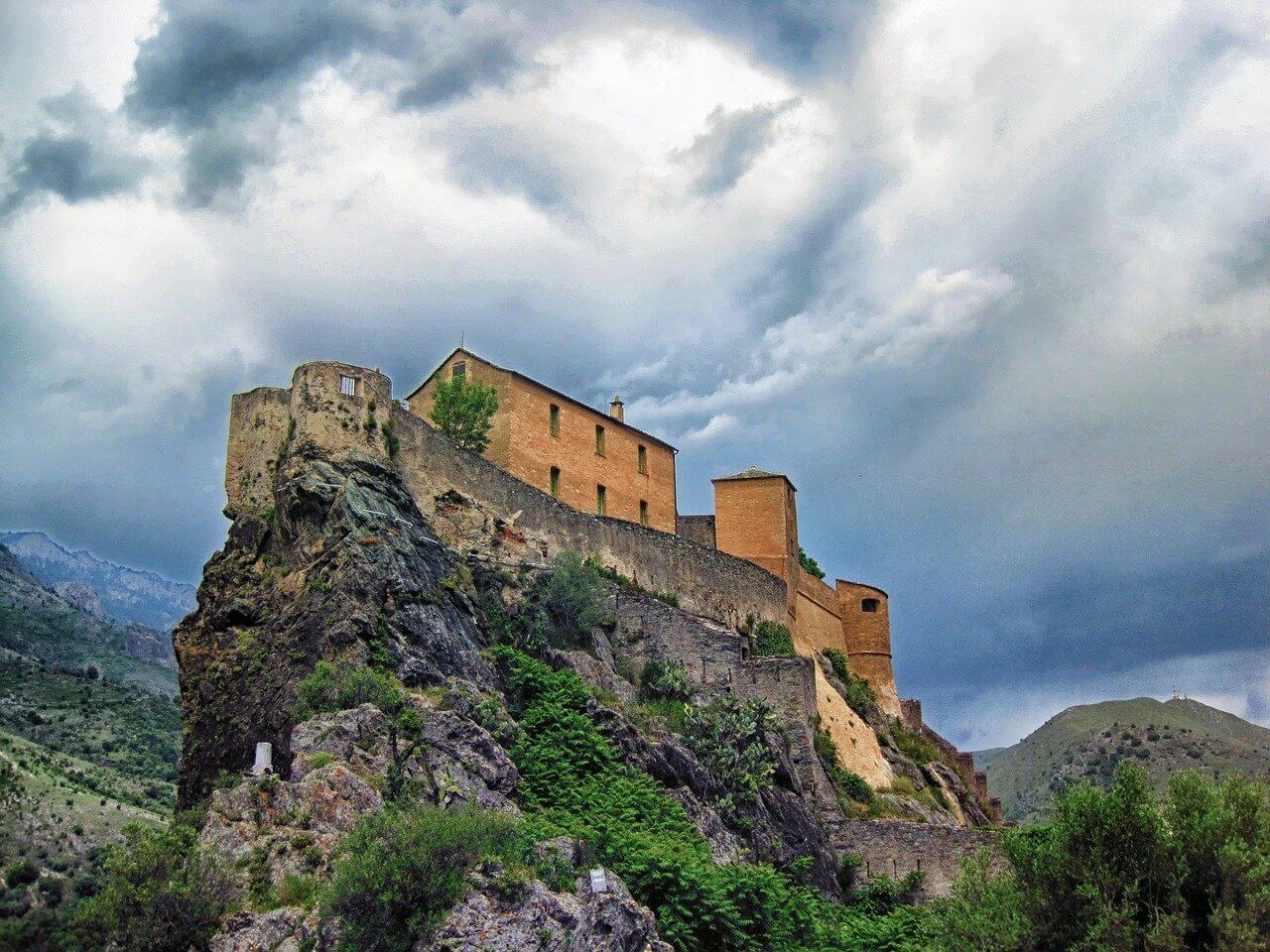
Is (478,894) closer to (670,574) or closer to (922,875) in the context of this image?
Result: (922,875)

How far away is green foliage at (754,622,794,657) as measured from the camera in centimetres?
4775

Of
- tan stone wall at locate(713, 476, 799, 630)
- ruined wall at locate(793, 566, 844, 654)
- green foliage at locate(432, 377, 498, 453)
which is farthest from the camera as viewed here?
tan stone wall at locate(713, 476, 799, 630)

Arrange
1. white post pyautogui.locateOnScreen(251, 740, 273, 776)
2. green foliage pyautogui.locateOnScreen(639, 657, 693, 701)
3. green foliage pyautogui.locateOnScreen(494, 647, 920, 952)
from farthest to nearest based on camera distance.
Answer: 1. green foliage pyautogui.locateOnScreen(639, 657, 693, 701)
2. green foliage pyautogui.locateOnScreen(494, 647, 920, 952)
3. white post pyautogui.locateOnScreen(251, 740, 273, 776)

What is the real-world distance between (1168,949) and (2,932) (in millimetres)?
28879

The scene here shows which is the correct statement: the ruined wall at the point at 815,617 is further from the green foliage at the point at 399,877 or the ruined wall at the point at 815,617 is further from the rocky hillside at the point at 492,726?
the green foliage at the point at 399,877

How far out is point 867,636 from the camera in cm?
5800

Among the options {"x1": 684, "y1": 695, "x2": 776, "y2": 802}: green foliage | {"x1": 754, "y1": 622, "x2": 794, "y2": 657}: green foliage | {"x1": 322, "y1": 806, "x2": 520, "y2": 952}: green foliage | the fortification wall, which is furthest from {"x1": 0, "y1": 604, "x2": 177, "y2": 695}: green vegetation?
{"x1": 322, "y1": 806, "x2": 520, "y2": 952}: green foliage

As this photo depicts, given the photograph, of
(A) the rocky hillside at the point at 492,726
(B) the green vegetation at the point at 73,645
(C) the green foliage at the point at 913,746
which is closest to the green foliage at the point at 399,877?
(A) the rocky hillside at the point at 492,726

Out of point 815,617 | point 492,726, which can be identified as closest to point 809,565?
point 815,617

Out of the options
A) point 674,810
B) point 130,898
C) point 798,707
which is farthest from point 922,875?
point 130,898

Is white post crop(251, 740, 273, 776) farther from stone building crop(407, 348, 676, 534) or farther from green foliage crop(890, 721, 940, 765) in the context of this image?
green foliage crop(890, 721, 940, 765)

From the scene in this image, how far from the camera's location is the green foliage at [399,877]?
21.4 metres

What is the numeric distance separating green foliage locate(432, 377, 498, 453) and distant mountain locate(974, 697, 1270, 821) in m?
51.1

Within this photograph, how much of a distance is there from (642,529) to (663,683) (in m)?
8.90
